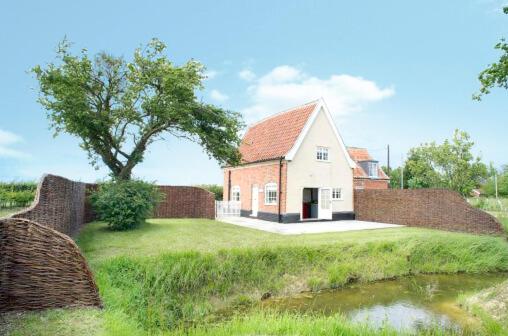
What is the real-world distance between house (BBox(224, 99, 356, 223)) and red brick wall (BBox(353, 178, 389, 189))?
7.36 meters

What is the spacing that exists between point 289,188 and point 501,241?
10488 mm

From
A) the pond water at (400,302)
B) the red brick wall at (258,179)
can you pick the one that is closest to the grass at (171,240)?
the pond water at (400,302)

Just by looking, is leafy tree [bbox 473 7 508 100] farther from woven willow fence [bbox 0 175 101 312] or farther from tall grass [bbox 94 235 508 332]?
woven willow fence [bbox 0 175 101 312]

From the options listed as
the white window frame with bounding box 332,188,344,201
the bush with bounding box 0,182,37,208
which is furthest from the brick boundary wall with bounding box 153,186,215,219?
the bush with bounding box 0,182,37,208

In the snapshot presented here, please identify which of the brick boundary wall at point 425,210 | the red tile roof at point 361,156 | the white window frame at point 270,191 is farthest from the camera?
the red tile roof at point 361,156

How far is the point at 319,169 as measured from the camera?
2239 centimetres

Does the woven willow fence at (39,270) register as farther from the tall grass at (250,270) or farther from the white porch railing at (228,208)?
the white porch railing at (228,208)

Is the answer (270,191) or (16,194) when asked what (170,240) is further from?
(16,194)

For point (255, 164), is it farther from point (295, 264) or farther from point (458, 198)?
point (295, 264)

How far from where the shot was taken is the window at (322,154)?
22.5m

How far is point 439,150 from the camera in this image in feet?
90.2

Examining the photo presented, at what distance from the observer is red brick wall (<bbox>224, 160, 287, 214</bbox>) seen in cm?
2119

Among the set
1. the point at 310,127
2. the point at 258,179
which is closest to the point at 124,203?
the point at 258,179

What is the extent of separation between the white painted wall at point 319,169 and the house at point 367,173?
7.91m
